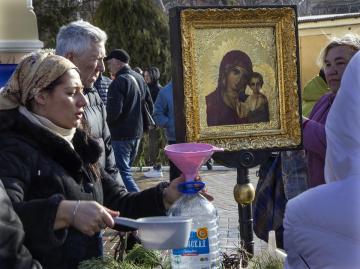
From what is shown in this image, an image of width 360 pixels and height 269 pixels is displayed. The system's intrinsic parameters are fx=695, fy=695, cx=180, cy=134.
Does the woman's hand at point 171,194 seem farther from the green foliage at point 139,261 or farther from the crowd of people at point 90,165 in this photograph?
the green foliage at point 139,261

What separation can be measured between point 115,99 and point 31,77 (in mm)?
5114

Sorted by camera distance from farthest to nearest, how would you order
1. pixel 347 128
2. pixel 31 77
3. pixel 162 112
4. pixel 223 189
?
pixel 223 189 < pixel 162 112 < pixel 31 77 < pixel 347 128

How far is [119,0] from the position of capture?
43.7 ft

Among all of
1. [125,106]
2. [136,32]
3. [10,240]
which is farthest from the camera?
[136,32]

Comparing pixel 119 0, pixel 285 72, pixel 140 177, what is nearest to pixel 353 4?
pixel 119 0

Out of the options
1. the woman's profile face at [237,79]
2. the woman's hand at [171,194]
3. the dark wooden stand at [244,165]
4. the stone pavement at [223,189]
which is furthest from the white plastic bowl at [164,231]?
the stone pavement at [223,189]

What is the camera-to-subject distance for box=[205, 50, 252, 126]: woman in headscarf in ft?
9.15

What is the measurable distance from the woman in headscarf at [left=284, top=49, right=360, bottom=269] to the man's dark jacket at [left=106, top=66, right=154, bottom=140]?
5.87m

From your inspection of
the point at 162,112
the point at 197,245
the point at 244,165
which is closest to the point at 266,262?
the point at 197,245

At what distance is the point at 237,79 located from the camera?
285 centimetres

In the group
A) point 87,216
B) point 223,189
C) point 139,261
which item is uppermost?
point 87,216

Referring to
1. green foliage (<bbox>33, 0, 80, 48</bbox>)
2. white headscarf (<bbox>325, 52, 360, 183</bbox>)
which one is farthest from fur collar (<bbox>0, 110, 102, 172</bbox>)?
green foliage (<bbox>33, 0, 80, 48</bbox>)

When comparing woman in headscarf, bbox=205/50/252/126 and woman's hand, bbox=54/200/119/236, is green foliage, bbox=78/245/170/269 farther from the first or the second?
woman in headscarf, bbox=205/50/252/126

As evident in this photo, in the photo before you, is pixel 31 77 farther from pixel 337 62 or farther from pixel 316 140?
pixel 337 62
